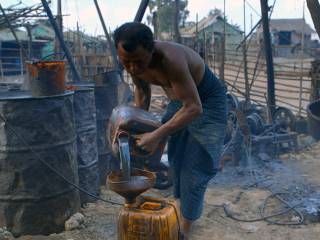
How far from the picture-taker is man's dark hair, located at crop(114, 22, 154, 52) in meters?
2.40

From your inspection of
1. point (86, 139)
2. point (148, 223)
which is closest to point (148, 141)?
point (148, 223)

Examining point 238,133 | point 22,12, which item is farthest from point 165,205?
point 22,12

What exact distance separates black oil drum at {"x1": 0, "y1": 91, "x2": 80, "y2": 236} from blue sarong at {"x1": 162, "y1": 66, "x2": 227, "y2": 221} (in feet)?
4.26

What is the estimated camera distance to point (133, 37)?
2404 mm

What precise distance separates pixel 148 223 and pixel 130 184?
0.87 ft

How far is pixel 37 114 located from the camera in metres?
3.89

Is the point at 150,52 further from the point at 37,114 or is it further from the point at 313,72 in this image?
the point at 313,72

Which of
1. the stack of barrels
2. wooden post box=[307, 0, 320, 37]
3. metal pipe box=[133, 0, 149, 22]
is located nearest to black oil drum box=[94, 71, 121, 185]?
metal pipe box=[133, 0, 149, 22]

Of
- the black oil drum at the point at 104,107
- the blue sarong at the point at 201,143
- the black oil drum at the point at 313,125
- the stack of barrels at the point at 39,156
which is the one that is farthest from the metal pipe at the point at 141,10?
the black oil drum at the point at 313,125

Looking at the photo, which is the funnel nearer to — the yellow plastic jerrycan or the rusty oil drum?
the yellow plastic jerrycan

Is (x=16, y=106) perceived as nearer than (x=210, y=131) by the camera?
No

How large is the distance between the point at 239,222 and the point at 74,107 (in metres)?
2.16

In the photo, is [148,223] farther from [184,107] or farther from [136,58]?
[136,58]

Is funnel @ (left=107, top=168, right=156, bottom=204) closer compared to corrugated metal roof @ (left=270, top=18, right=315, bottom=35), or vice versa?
funnel @ (left=107, top=168, right=156, bottom=204)
